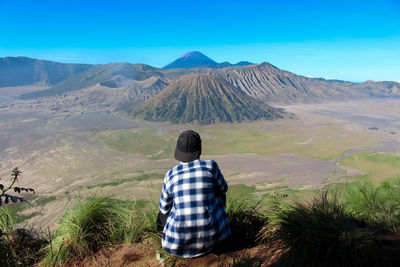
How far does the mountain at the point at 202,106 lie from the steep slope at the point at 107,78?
45.3m

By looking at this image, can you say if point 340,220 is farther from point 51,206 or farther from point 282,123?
point 282,123

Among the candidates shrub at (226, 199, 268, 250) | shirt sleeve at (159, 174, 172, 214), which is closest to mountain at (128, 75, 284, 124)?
shrub at (226, 199, 268, 250)

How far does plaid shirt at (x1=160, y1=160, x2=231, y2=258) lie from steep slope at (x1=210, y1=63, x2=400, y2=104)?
142433 mm

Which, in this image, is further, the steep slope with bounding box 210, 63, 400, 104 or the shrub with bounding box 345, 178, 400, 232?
the steep slope with bounding box 210, 63, 400, 104

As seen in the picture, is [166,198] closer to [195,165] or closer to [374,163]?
[195,165]

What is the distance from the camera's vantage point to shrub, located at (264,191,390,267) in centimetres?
212

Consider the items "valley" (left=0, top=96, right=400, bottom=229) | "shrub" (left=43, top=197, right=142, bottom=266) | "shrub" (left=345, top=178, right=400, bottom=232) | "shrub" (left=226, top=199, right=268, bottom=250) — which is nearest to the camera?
"shrub" (left=43, top=197, right=142, bottom=266)

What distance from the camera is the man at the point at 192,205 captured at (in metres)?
2.21

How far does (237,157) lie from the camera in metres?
43.8

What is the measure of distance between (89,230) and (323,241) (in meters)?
2.76

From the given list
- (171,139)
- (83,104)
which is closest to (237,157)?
(171,139)

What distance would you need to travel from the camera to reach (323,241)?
2.23 m

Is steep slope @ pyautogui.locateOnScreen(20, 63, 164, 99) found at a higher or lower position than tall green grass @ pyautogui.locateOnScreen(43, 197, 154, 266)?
higher

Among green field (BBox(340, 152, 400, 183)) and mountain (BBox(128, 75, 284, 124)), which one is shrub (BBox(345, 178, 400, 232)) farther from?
mountain (BBox(128, 75, 284, 124))
